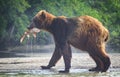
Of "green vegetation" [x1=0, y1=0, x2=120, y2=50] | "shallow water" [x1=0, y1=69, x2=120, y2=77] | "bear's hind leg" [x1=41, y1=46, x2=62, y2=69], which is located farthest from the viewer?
"green vegetation" [x1=0, y1=0, x2=120, y2=50]

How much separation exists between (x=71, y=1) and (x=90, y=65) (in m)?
18.7

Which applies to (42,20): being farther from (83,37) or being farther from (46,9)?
(46,9)

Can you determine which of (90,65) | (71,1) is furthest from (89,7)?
(90,65)

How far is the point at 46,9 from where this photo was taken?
34188 millimetres

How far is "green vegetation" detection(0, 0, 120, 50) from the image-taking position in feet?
106

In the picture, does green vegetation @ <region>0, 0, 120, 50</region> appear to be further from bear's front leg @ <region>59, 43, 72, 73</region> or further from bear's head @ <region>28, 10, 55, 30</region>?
bear's front leg @ <region>59, 43, 72, 73</region>

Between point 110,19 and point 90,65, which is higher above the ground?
point 90,65

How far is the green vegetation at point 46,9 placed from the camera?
32219 mm

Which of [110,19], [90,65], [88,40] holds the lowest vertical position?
[110,19]

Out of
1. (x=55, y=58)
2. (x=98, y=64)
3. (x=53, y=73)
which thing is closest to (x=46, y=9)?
(x=55, y=58)

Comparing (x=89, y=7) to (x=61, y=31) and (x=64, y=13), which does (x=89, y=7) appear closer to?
(x=64, y=13)

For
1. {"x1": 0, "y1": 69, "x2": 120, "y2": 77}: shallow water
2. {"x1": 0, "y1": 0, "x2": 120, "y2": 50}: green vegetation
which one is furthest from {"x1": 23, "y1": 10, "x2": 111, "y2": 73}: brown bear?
{"x1": 0, "y1": 0, "x2": 120, "y2": 50}: green vegetation

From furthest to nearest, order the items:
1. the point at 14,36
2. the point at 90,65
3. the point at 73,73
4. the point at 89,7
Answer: the point at 89,7
the point at 14,36
the point at 90,65
the point at 73,73

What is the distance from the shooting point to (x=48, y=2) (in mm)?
34625
